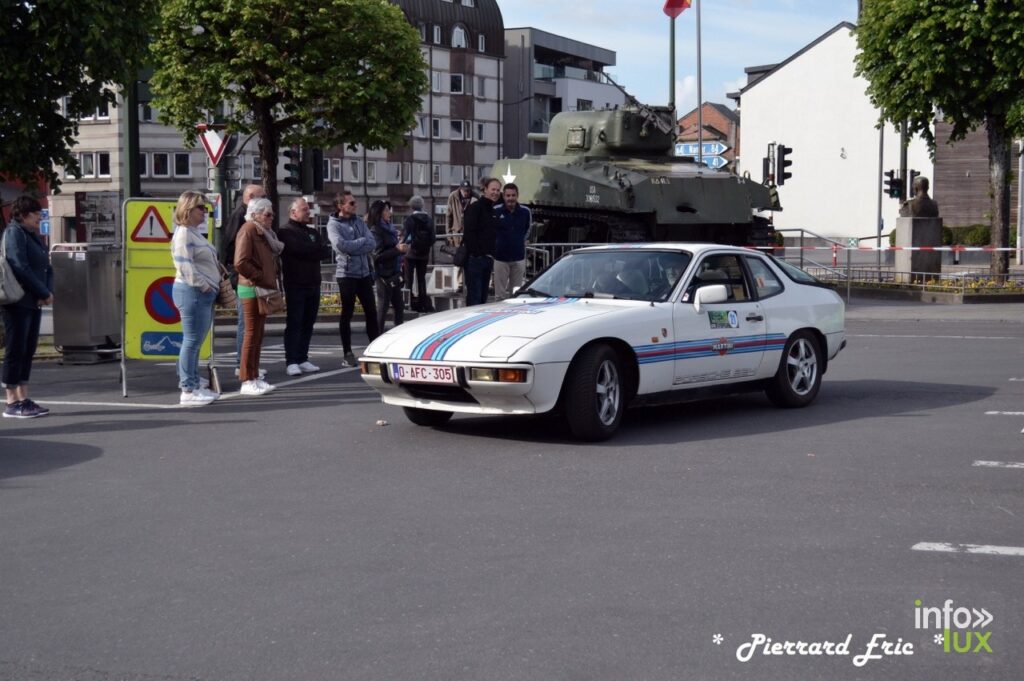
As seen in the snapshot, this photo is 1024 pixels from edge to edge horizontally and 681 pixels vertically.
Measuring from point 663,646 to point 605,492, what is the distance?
280cm

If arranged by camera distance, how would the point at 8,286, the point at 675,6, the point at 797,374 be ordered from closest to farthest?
the point at 8,286, the point at 797,374, the point at 675,6

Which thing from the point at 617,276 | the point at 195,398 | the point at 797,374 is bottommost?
the point at 195,398

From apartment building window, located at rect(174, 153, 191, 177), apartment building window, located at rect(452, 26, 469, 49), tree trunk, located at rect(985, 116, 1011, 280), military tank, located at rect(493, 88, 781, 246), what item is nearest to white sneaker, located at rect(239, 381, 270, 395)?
military tank, located at rect(493, 88, 781, 246)

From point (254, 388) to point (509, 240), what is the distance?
4.31 m

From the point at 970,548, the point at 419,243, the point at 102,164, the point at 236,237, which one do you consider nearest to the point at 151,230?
the point at 236,237

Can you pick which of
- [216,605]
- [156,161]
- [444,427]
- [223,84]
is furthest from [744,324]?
[156,161]

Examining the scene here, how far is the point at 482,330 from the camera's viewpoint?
31.0ft

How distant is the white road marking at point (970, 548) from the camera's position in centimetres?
614

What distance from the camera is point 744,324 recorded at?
1064 centimetres

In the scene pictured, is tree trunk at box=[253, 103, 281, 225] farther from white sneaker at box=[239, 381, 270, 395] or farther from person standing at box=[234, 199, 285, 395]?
white sneaker at box=[239, 381, 270, 395]

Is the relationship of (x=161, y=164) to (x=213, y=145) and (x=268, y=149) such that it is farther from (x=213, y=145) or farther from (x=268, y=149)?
(x=213, y=145)

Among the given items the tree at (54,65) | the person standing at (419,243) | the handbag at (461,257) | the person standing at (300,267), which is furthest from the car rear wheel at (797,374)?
the tree at (54,65)

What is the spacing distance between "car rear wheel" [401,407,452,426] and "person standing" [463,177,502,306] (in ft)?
18.4

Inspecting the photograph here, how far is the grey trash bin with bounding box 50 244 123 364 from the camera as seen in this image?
15.1 metres
